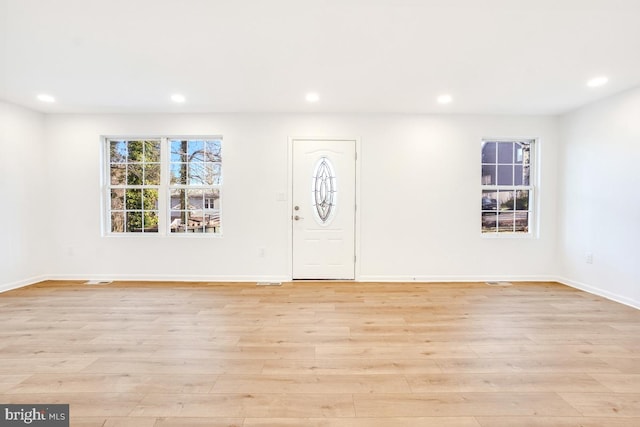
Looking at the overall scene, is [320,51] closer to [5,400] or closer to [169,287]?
[5,400]

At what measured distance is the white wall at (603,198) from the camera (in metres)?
3.39

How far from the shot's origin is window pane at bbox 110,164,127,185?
446cm

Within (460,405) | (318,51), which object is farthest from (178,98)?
(460,405)

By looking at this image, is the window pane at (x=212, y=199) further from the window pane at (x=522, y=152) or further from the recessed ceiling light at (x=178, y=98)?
the window pane at (x=522, y=152)

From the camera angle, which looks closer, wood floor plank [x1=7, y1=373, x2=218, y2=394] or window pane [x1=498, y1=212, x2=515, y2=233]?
wood floor plank [x1=7, y1=373, x2=218, y2=394]

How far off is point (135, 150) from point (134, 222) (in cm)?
108

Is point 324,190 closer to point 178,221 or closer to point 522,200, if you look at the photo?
point 178,221

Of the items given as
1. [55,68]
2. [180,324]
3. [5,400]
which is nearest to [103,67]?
[55,68]

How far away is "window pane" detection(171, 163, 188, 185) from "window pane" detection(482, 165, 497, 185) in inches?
175

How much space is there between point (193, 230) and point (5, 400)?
114 inches

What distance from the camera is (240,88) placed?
3.38 meters

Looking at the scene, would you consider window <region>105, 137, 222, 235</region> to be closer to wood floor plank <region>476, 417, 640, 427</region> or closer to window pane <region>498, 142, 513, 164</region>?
wood floor plank <region>476, 417, 640, 427</region>

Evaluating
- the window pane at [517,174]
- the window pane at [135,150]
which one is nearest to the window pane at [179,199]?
the window pane at [135,150]

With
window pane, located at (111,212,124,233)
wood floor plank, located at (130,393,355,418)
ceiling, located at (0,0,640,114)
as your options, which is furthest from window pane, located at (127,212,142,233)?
wood floor plank, located at (130,393,355,418)
